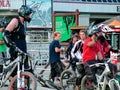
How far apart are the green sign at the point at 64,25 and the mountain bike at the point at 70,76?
29.3ft

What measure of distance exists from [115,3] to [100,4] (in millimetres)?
1664

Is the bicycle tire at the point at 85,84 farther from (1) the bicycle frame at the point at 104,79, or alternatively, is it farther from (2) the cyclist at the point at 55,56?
(2) the cyclist at the point at 55,56

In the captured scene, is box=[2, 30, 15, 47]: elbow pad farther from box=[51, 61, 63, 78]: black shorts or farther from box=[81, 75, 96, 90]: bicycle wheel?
box=[51, 61, 63, 78]: black shorts

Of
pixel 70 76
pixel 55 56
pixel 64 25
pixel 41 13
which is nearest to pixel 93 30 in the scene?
pixel 70 76

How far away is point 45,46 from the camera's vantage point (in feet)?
53.3

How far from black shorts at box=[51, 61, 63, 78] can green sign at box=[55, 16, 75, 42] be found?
866cm

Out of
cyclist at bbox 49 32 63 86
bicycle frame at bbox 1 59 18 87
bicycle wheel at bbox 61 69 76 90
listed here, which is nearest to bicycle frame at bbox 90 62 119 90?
bicycle frame at bbox 1 59 18 87

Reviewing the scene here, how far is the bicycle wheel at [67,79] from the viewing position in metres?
10.7

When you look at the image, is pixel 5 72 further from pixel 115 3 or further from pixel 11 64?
pixel 115 3

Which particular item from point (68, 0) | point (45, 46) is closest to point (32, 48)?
point (45, 46)

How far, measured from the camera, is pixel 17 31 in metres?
8.05

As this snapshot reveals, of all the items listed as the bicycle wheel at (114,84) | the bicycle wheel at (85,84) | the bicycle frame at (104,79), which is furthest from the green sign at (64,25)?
the bicycle wheel at (114,84)

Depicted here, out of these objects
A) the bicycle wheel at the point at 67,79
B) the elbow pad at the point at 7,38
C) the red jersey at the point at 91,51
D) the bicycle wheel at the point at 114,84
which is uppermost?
the elbow pad at the point at 7,38

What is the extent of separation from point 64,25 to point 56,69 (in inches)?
417
